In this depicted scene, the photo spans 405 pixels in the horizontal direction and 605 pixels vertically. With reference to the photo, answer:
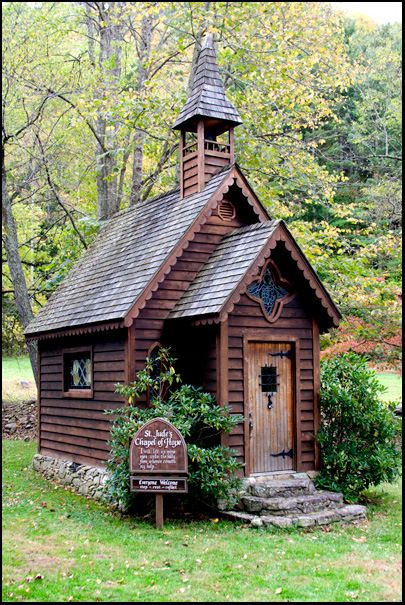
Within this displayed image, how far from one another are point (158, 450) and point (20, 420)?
47.7ft

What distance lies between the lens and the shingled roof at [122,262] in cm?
1178

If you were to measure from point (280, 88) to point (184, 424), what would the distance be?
1128 centimetres

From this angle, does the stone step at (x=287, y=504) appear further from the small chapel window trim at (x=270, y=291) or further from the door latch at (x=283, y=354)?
the small chapel window trim at (x=270, y=291)

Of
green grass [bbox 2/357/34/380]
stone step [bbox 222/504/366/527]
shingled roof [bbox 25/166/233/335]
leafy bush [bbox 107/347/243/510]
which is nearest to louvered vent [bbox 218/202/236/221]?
shingled roof [bbox 25/166/233/335]

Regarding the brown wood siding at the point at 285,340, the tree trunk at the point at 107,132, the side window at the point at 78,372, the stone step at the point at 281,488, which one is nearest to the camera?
the stone step at the point at 281,488

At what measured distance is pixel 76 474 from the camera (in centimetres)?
1310

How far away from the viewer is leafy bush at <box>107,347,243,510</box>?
9875 mm

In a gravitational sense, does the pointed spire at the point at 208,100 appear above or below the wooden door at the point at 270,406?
above

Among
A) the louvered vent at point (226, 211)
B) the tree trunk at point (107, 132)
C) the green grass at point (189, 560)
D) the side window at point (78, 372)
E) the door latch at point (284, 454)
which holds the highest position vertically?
the tree trunk at point (107, 132)

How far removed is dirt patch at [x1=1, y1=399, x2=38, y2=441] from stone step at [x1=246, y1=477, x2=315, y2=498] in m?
12.4

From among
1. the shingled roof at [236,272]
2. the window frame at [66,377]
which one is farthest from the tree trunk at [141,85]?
the shingled roof at [236,272]

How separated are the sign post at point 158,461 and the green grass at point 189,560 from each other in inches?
→ 22.8

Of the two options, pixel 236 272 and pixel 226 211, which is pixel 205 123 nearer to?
pixel 226 211

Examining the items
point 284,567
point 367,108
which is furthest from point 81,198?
point 284,567
